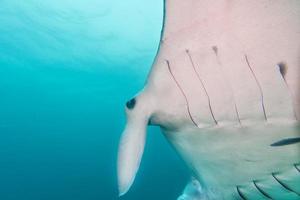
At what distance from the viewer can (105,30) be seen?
1609 cm

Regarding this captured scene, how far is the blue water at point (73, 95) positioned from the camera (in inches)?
592

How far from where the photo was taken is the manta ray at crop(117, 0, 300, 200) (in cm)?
144

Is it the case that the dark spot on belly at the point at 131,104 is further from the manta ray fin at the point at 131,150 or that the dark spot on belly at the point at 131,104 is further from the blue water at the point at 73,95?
the blue water at the point at 73,95

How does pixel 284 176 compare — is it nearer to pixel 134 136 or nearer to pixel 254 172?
pixel 254 172

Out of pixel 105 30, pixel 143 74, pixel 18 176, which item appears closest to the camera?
pixel 105 30

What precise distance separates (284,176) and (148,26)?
43.1 ft

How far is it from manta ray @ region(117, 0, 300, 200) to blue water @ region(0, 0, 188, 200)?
10701 millimetres

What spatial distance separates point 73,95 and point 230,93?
97.8 ft

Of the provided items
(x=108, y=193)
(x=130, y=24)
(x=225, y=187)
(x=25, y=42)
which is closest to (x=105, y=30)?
(x=130, y=24)

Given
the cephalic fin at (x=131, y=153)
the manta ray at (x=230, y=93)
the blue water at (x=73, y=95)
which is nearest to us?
the manta ray at (x=230, y=93)

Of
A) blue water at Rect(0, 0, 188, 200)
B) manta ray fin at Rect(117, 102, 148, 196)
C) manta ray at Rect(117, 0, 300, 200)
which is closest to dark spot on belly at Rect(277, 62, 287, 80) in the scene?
manta ray at Rect(117, 0, 300, 200)

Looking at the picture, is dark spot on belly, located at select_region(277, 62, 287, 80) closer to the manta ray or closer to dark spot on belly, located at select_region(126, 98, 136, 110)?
the manta ray

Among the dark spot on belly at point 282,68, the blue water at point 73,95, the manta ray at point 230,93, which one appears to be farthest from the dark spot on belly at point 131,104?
the blue water at point 73,95

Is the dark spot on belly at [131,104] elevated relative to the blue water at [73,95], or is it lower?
elevated
